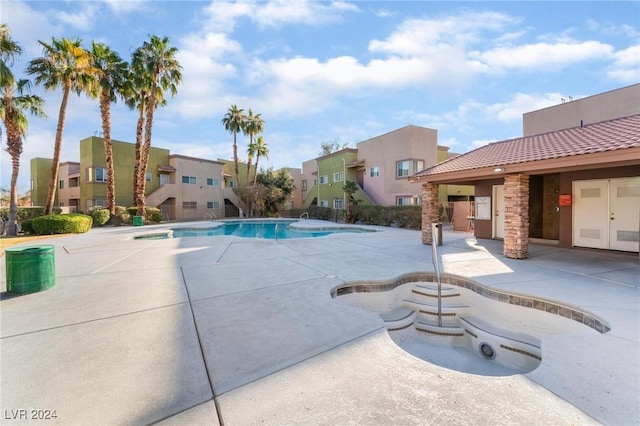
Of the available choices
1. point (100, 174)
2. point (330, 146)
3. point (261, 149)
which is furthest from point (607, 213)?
point (330, 146)

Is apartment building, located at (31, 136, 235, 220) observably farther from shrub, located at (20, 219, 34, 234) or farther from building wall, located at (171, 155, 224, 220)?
shrub, located at (20, 219, 34, 234)

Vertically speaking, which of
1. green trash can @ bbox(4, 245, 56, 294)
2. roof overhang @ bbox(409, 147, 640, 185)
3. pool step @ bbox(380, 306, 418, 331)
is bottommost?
pool step @ bbox(380, 306, 418, 331)

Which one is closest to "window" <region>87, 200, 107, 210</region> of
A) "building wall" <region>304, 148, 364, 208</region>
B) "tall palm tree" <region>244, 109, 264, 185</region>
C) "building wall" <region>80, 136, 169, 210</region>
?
"building wall" <region>80, 136, 169, 210</region>

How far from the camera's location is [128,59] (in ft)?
67.4

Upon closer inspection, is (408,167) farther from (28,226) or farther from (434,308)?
(28,226)

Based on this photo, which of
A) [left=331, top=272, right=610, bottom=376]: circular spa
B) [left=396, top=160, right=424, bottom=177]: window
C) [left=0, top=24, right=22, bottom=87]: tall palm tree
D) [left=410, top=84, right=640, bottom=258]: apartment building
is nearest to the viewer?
[left=331, top=272, right=610, bottom=376]: circular spa

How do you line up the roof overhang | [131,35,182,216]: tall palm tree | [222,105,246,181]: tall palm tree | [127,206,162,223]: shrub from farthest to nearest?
[222,105,246,181]: tall palm tree, [127,206,162,223]: shrub, [131,35,182,216]: tall palm tree, the roof overhang

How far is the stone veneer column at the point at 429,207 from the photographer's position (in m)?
11.2

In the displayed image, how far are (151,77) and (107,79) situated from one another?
2.77 metres

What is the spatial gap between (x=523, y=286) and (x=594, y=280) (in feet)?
6.26

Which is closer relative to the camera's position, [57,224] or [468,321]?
[468,321]

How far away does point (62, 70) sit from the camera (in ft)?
52.7

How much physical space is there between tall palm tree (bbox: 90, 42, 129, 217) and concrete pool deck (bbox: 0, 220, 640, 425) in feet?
60.5

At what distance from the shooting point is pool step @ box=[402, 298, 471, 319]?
5258 millimetres
